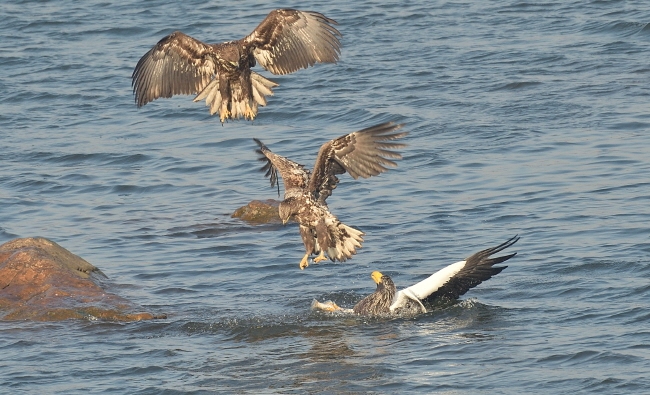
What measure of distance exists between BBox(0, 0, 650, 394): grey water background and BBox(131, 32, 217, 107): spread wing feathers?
1.45 meters

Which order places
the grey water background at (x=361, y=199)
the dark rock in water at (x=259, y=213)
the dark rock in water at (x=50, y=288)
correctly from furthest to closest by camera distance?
the dark rock in water at (x=259, y=213), the dark rock in water at (x=50, y=288), the grey water background at (x=361, y=199)

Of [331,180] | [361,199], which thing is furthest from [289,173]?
[361,199]

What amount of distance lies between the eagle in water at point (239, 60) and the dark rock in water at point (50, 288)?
4.39ft

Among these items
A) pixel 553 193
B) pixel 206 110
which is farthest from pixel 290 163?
pixel 206 110

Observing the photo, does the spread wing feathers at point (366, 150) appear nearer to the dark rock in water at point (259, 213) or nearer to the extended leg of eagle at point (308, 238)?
the extended leg of eagle at point (308, 238)

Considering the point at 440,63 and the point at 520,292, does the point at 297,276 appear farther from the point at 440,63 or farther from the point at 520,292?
the point at 440,63

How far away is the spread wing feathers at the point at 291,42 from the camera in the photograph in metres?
9.12

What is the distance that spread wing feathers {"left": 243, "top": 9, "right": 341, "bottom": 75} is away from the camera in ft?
29.9

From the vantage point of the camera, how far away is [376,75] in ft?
51.2

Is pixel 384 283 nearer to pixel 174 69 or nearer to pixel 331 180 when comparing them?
pixel 331 180

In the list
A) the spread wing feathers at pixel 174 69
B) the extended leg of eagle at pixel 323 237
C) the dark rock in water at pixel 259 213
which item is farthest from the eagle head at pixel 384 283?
the dark rock in water at pixel 259 213

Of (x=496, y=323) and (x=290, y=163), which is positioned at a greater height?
(x=290, y=163)

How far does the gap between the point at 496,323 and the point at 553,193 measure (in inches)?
129

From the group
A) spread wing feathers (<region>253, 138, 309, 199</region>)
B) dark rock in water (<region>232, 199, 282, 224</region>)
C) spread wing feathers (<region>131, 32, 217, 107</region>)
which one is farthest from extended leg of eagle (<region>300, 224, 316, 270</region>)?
dark rock in water (<region>232, 199, 282, 224</region>)
